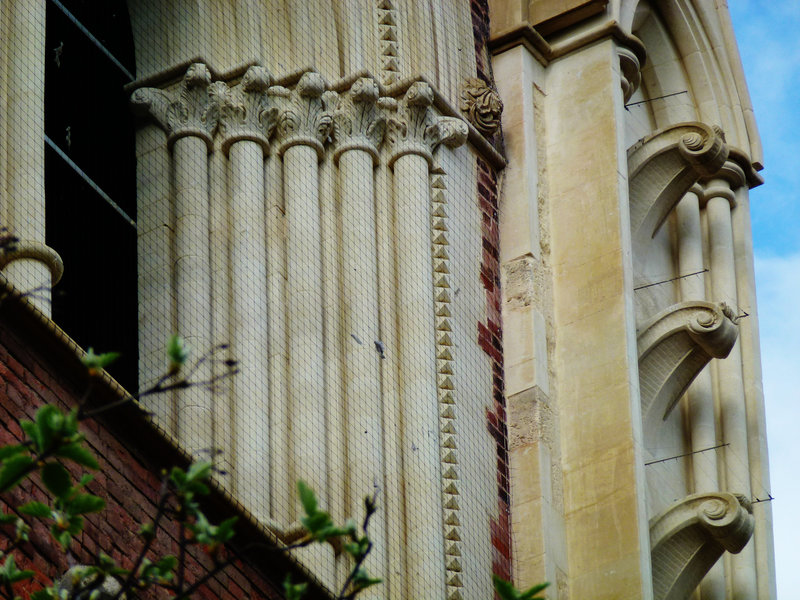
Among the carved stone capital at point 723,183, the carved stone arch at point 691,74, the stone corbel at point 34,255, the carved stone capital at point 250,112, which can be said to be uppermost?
the carved stone arch at point 691,74

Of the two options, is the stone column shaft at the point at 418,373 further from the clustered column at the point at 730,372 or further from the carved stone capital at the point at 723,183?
the carved stone capital at the point at 723,183

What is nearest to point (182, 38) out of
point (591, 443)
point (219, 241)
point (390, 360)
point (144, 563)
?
point (219, 241)

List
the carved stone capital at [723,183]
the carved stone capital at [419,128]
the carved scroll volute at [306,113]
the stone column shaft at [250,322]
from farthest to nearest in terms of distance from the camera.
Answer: the carved stone capital at [723,183], the carved stone capital at [419,128], the carved scroll volute at [306,113], the stone column shaft at [250,322]

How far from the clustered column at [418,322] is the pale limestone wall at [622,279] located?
581mm

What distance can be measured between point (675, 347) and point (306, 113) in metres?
2.05

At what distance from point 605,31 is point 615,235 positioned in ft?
3.79

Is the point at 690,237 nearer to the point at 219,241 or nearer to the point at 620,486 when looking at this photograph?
the point at 620,486

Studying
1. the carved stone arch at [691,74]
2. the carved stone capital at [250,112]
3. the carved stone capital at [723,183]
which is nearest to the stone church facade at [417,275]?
the carved stone capital at [250,112]

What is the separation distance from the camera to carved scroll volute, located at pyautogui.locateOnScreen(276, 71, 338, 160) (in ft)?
33.3

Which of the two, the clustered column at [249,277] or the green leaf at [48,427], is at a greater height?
the clustered column at [249,277]

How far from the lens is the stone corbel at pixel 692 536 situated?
10.2 meters

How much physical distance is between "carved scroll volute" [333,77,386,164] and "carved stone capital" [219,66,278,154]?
11.6 inches

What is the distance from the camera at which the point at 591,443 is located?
10172mm

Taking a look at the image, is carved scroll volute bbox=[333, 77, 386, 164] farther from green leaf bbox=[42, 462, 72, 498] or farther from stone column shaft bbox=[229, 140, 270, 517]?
green leaf bbox=[42, 462, 72, 498]
